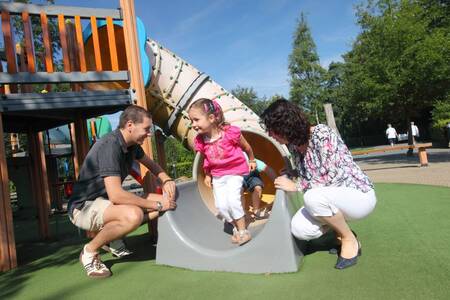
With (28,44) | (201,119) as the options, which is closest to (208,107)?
(201,119)

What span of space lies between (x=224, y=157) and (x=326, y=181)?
106 centimetres

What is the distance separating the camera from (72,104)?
4184 mm

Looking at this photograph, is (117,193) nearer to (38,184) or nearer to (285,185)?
(285,185)

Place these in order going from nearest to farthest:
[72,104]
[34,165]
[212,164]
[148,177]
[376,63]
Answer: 1. [212,164]
2. [72,104]
3. [148,177]
4. [34,165]
5. [376,63]

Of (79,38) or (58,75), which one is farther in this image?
(79,38)

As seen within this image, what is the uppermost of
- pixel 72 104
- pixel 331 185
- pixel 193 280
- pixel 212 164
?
pixel 72 104

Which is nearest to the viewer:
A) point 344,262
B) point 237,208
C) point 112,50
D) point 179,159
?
point 344,262

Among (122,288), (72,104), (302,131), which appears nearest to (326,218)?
(302,131)

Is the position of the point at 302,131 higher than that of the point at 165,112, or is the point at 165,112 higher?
the point at 165,112

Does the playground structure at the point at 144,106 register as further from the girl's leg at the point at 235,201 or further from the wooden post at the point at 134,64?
the girl's leg at the point at 235,201

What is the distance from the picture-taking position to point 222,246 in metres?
3.72

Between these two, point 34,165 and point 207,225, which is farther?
point 34,165

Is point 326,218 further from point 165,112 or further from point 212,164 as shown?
point 165,112

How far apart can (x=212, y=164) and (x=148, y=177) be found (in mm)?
1007
